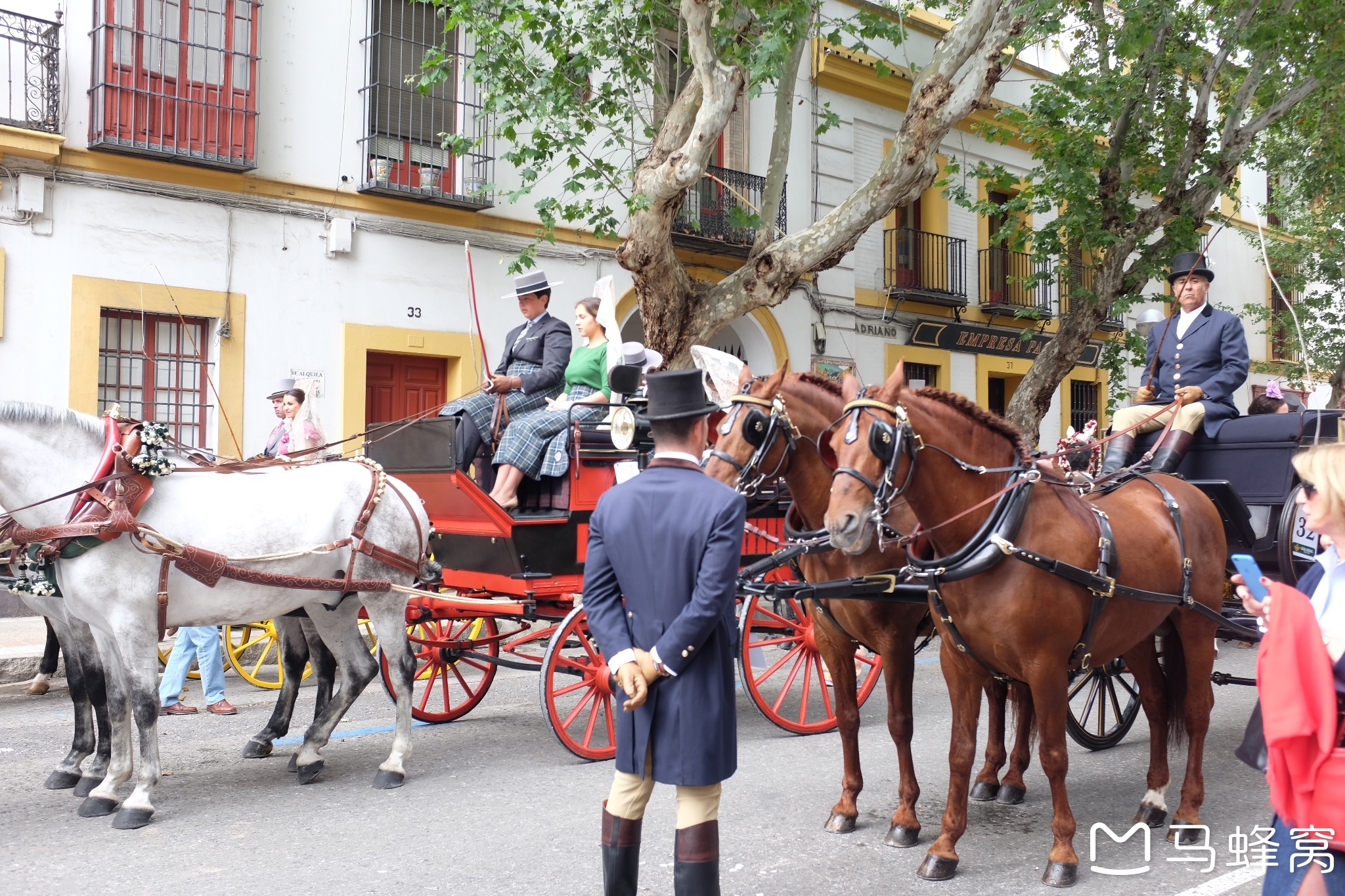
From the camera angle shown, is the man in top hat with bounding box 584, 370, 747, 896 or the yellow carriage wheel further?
the yellow carriage wheel

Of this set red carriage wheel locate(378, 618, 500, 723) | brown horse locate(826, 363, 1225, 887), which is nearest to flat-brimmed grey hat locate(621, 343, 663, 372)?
red carriage wheel locate(378, 618, 500, 723)

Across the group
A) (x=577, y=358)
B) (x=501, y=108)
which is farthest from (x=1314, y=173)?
(x=577, y=358)

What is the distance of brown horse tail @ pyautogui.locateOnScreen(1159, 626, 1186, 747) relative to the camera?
5465 mm

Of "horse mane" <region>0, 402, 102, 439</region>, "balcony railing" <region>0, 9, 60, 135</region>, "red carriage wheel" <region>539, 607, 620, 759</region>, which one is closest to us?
"horse mane" <region>0, 402, 102, 439</region>

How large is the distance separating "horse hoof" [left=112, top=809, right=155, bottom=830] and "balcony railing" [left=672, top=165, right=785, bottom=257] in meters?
11.1

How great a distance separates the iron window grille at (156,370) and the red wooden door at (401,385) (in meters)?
1.85

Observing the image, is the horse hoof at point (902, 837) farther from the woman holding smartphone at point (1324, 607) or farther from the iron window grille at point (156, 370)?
the iron window grille at point (156, 370)

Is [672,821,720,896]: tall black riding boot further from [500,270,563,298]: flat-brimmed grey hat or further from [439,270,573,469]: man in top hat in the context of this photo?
[500,270,563,298]: flat-brimmed grey hat

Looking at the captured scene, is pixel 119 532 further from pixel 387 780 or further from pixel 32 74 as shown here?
pixel 32 74

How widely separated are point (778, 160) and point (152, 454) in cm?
881

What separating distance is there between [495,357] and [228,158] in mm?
3615

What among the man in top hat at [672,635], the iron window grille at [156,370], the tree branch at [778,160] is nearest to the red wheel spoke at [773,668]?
the man in top hat at [672,635]

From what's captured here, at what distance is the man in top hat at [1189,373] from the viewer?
637cm

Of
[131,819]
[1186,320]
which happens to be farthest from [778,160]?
[131,819]
